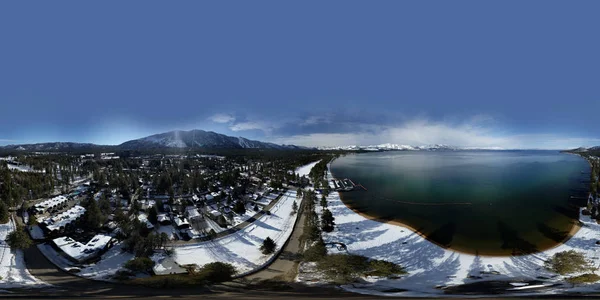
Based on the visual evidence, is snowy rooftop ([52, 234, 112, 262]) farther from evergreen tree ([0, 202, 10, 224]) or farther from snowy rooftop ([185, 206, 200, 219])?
evergreen tree ([0, 202, 10, 224])

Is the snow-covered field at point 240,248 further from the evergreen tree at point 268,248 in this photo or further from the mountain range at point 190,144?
the mountain range at point 190,144

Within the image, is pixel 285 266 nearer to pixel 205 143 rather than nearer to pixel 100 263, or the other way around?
pixel 100 263

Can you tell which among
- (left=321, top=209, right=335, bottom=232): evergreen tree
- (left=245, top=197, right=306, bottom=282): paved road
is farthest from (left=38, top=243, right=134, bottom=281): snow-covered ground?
(left=321, top=209, right=335, bottom=232): evergreen tree

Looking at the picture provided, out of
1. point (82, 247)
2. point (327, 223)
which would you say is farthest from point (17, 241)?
point (327, 223)

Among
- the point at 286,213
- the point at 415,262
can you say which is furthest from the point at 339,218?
the point at 415,262

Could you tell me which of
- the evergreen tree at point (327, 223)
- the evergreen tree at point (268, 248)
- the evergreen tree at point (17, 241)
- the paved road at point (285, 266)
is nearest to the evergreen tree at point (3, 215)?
the evergreen tree at point (17, 241)
